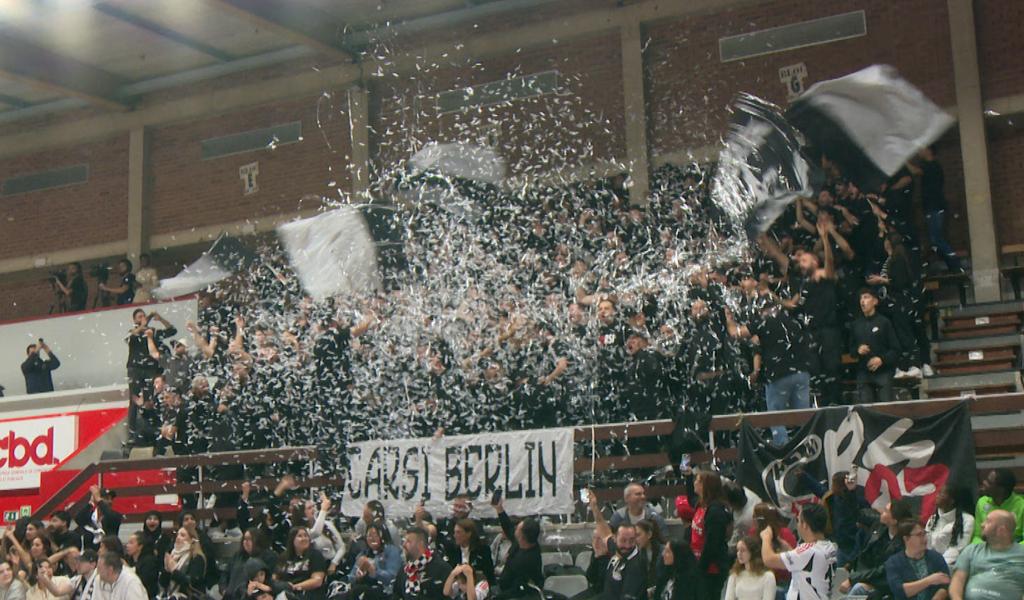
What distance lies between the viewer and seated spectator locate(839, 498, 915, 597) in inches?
332

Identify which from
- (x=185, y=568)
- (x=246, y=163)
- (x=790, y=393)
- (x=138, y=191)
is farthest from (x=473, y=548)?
(x=138, y=191)

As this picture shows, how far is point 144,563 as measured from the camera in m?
12.5

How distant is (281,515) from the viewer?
12797mm

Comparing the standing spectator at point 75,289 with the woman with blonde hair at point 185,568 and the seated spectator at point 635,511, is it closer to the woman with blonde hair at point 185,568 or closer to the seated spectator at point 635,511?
the woman with blonde hair at point 185,568

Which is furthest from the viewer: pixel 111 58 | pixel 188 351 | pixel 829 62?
pixel 111 58

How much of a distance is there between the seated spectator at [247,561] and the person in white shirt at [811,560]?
4.96 meters

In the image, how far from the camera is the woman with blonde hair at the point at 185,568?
479 inches

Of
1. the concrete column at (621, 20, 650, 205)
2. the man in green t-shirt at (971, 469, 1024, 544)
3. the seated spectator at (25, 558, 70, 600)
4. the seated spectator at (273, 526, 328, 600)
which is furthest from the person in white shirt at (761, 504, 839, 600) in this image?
the concrete column at (621, 20, 650, 205)

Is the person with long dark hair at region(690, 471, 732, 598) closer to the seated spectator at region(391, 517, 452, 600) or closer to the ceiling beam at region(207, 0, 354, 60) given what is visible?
the seated spectator at region(391, 517, 452, 600)

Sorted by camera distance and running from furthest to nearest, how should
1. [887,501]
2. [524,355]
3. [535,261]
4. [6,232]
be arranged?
[6,232] → [535,261] → [524,355] → [887,501]

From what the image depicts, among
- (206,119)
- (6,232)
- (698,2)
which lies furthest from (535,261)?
(6,232)

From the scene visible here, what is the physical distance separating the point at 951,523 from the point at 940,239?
22.0 feet

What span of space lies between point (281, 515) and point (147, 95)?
40.7 feet

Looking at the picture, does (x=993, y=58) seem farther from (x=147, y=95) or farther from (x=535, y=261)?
(x=147, y=95)
